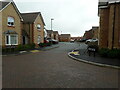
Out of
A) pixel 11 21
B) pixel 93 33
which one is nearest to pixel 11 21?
pixel 11 21

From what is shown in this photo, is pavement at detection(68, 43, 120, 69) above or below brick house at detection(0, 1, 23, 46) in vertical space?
below

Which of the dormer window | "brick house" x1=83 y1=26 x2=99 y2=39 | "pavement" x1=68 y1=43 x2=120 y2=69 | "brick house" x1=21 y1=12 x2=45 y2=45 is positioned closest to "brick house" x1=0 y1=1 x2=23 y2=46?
the dormer window

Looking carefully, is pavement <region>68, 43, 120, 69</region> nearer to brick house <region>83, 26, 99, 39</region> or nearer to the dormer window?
the dormer window

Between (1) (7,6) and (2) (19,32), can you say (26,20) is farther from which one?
(1) (7,6)

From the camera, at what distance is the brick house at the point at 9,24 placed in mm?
17344

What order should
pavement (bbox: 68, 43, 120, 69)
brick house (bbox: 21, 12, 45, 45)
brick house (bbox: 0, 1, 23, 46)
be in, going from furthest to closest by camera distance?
brick house (bbox: 21, 12, 45, 45)
brick house (bbox: 0, 1, 23, 46)
pavement (bbox: 68, 43, 120, 69)

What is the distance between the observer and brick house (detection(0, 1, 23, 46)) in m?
17.3

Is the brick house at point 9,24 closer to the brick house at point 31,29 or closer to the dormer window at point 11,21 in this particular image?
the dormer window at point 11,21

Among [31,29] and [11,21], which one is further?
[31,29]

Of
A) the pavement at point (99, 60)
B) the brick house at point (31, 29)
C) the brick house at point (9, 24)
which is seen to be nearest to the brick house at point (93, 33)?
the brick house at point (31, 29)

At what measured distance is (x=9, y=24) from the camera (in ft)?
61.6

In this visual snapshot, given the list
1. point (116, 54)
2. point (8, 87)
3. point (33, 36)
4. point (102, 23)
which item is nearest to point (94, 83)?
point (8, 87)

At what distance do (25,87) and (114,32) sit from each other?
11327mm

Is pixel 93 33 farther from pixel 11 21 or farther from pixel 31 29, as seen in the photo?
pixel 11 21
